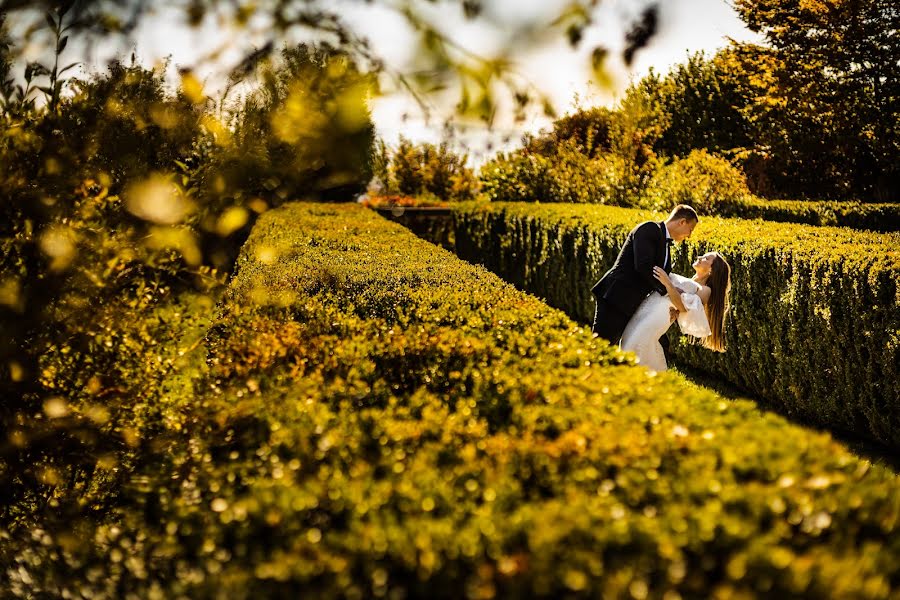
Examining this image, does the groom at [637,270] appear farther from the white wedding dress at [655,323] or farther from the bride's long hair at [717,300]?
the bride's long hair at [717,300]

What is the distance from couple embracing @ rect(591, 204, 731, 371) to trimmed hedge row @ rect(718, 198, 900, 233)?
9554 millimetres

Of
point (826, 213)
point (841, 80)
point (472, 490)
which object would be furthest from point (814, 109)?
point (472, 490)

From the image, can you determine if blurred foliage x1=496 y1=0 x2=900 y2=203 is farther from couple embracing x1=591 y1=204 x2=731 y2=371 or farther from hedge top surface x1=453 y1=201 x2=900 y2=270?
couple embracing x1=591 y1=204 x2=731 y2=371

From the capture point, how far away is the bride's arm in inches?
255

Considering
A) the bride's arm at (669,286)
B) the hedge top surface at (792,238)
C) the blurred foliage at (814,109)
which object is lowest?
the bride's arm at (669,286)

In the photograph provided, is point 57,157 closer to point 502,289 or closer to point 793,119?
point 502,289

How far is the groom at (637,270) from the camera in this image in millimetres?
6531

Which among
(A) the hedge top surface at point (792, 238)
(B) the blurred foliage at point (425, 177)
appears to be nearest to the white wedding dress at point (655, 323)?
(A) the hedge top surface at point (792, 238)

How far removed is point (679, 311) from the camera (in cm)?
663

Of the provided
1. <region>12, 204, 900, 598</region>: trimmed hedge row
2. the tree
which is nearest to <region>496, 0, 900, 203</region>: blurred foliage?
the tree

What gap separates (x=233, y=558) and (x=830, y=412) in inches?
263

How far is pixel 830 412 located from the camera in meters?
7.13

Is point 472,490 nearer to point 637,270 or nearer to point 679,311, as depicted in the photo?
point 637,270

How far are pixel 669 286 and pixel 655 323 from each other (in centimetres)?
37
